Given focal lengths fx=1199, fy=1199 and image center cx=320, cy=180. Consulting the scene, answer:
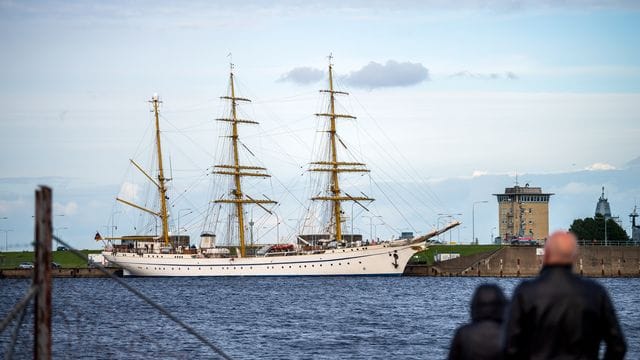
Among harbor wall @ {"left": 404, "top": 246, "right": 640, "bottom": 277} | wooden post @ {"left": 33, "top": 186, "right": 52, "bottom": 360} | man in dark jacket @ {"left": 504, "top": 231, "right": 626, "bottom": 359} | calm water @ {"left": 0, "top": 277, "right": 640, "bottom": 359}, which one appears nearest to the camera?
man in dark jacket @ {"left": 504, "top": 231, "right": 626, "bottom": 359}

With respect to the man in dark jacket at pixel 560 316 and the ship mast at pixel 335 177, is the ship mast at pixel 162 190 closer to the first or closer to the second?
the ship mast at pixel 335 177

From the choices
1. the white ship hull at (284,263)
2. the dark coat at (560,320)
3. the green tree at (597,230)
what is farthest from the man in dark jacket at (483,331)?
the green tree at (597,230)

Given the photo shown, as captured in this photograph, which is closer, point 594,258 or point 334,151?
point 594,258

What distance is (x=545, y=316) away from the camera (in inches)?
367

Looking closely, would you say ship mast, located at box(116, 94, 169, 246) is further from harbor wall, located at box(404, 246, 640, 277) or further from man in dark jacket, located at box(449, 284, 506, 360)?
man in dark jacket, located at box(449, 284, 506, 360)

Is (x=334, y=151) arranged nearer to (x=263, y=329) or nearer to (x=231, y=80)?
(x=231, y=80)

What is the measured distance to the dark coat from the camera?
930 centimetres

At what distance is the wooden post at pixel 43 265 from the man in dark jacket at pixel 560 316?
20.3 feet

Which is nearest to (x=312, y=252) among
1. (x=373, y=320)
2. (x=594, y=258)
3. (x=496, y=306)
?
(x=594, y=258)

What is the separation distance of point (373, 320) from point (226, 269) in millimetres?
79028

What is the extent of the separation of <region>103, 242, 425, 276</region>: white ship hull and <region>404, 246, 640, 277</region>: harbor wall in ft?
30.5

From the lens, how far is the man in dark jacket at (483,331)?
1053 cm

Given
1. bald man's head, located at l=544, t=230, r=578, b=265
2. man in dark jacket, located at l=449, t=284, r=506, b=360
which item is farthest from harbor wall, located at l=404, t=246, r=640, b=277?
bald man's head, located at l=544, t=230, r=578, b=265

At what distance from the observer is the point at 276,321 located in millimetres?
64875
